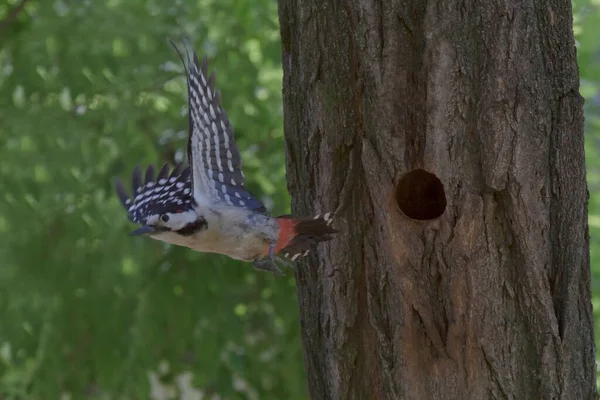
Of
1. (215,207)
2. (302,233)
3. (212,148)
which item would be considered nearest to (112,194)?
(212,148)

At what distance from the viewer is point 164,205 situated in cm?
247

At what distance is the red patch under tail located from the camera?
8.25ft

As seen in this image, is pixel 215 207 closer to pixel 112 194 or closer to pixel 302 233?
pixel 302 233

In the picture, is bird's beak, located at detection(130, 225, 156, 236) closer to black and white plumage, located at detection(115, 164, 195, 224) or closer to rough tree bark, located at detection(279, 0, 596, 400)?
black and white plumage, located at detection(115, 164, 195, 224)

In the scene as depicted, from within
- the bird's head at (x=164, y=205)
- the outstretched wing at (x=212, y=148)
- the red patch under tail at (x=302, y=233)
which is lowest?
the red patch under tail at (x=302, y=233)

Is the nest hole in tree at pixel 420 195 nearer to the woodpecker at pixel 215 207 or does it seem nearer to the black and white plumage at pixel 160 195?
the woodpecker at pixel 215 207

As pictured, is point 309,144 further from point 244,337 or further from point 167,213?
point 244,337

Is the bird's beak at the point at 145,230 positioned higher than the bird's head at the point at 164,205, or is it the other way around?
the bird's head at the point at 164,205

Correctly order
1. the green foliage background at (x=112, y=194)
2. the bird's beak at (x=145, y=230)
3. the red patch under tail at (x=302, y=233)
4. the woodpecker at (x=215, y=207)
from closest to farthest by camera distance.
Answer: the bird's beak at (x=145, y=230), the woodpecker at (x=215, y=207), the red patch under tail at (x=302, y=233), the green foliage background at (x=112, y=194)

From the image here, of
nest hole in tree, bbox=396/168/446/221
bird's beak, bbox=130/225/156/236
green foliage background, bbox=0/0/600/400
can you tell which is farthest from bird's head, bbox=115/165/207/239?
green foliage background, bbox=0/0/600/400

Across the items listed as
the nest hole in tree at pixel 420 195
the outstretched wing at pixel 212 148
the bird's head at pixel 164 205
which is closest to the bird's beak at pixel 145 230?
the bird's head at pixel 164 205

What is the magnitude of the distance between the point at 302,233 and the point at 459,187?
0.52 metres

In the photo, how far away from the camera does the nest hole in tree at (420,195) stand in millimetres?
2602

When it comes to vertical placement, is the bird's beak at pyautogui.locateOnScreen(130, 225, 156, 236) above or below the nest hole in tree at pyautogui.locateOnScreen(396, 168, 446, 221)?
below
